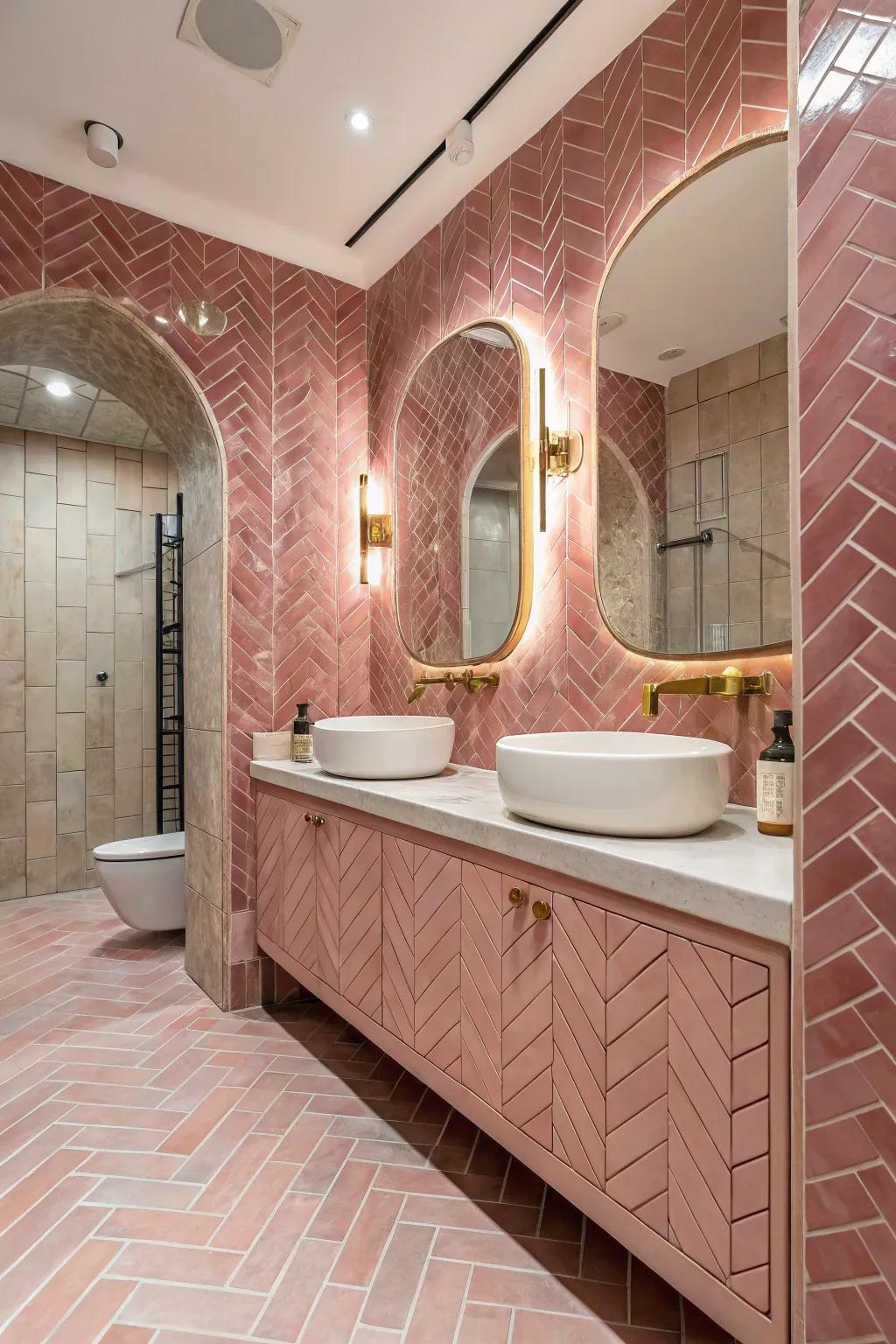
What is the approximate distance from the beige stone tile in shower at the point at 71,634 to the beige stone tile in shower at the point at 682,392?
11.9 ft


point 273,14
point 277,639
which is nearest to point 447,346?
point 273,14

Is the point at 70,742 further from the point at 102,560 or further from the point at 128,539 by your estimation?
the point at 128,539

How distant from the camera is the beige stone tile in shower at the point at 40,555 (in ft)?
13.2

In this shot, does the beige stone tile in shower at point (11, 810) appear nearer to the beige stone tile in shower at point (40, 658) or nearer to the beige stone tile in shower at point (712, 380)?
the beige stone tile in shower at point (40, 658)

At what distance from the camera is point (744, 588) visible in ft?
5.01

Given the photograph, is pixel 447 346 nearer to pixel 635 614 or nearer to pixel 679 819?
pixel 635 614

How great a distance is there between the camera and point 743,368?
153 cm

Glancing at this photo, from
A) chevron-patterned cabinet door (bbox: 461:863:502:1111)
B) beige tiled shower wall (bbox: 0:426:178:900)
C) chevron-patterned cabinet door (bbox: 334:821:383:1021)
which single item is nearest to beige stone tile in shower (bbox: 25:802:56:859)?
beige tiled shower wall (bbox: 0:426:178:900)

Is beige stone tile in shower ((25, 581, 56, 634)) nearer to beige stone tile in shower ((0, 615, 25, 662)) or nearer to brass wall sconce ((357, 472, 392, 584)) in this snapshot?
beige stone tile in shower ((0, 615, 25, 662))

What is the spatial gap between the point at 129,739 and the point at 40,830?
26.2 inches

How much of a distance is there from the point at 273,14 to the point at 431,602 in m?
1.62

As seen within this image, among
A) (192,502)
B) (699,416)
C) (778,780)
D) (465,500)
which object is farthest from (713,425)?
(192,502)

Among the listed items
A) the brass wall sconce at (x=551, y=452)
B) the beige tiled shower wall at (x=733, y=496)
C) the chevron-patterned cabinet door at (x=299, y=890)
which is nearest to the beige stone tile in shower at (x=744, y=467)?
the beige tiled shower wall at (x=733, y=496)

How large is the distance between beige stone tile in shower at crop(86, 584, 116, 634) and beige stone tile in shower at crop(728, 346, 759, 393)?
3747 mm
